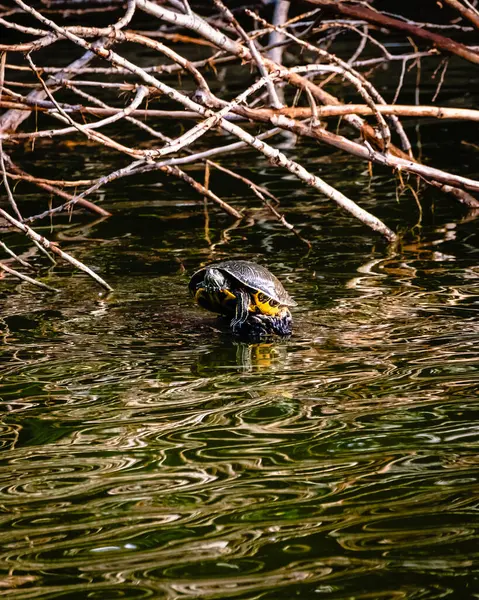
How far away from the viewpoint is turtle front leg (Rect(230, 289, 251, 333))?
5.77 metres

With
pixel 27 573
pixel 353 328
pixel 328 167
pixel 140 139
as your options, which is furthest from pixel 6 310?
pixel 140 139

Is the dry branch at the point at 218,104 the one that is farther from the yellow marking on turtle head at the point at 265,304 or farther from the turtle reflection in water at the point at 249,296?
the yellow marking on turtle head at the point at 265,304

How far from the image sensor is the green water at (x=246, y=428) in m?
3.18

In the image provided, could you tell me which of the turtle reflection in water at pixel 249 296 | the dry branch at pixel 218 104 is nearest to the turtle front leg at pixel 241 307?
the turtle reflection in water at pixel 249 296

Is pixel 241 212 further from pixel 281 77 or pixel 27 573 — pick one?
pixel 27 573

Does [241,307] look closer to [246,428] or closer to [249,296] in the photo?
[249,296]

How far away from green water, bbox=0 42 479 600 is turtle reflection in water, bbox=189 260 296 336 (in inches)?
6.3

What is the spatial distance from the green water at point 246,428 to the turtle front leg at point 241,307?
152 millimetres

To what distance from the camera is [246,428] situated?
4324 millimetres

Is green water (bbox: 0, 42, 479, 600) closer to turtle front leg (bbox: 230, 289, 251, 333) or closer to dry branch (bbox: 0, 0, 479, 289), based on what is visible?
turtle front leg (bbox: 230, 289, 251, 333)

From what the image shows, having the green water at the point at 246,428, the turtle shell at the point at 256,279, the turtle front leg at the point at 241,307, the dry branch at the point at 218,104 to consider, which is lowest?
the green water at the point at 246,428

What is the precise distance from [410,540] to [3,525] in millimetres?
1304

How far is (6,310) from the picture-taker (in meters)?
6.36

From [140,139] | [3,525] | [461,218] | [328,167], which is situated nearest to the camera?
[3,525]
